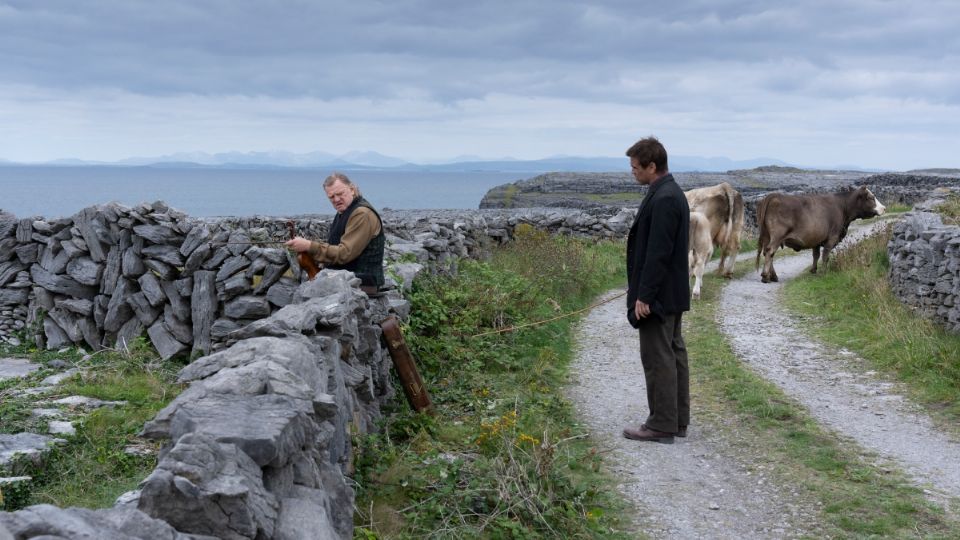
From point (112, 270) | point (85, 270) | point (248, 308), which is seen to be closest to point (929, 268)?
point (248, 308)

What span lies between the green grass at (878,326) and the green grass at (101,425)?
774cm

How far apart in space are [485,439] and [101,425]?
11.0 ft

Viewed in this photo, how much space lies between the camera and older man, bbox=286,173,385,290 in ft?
26.9

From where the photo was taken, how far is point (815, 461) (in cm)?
722

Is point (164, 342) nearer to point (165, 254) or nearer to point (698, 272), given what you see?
point (165, 254)

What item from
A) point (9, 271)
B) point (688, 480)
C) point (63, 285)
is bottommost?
point (688, 480)

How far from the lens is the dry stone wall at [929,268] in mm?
11297

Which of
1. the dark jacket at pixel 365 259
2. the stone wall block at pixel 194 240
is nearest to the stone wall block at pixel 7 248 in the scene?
the stone wall block at pixel 194 240

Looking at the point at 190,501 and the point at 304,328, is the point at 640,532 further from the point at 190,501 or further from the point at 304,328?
the point at 190,501

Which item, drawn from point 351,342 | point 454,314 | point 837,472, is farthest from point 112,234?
point 837,472

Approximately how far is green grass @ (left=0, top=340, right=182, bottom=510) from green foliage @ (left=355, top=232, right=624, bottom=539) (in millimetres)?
1816

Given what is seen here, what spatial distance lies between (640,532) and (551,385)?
13.1 ft

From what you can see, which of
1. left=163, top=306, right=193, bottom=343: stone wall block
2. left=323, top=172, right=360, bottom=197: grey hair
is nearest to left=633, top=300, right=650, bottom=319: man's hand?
left=323, top=172, right=360, bottom=197: grey hair

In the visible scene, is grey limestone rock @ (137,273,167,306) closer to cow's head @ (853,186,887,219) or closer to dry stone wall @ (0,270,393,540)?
dry stone wall @ (0,270,393,540)
